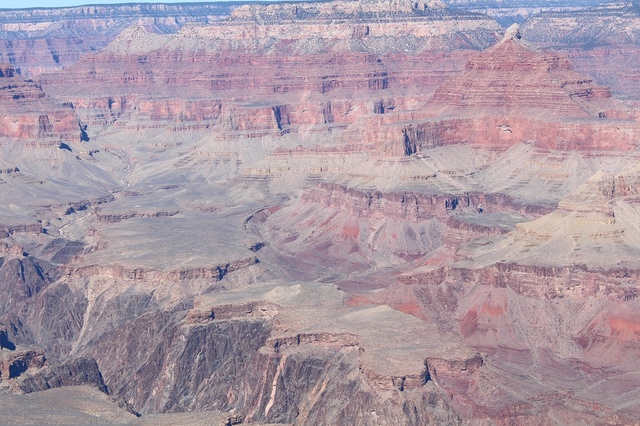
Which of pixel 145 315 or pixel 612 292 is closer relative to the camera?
pixel 612 292

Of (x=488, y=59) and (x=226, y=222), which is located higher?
(x=488, y=59)

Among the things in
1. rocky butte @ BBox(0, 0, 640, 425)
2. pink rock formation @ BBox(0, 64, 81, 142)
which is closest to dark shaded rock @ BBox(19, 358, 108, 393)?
rocky butte @ BBox(0, 0, 640, 425)

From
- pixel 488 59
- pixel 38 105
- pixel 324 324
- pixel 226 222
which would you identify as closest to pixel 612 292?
pixel 324 324

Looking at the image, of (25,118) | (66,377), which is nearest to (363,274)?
(66,377)

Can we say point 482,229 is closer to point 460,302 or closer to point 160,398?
point 460,302

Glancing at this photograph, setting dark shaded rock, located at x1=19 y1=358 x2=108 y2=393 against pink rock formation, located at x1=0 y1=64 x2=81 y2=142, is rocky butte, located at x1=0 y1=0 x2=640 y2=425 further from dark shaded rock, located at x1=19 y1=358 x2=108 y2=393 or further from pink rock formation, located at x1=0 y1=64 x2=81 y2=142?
pink rock formation, located at x1=0 y1=64 x2=81 y2=142

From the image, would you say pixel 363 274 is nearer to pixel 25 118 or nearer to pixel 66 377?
pixel 66 377

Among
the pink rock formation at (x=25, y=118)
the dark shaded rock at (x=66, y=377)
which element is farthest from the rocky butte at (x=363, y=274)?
the pink rock formation at (x=25, y=118)

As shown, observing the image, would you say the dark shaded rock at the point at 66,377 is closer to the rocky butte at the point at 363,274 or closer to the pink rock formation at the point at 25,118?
the rocky butte at the point at 363,274
